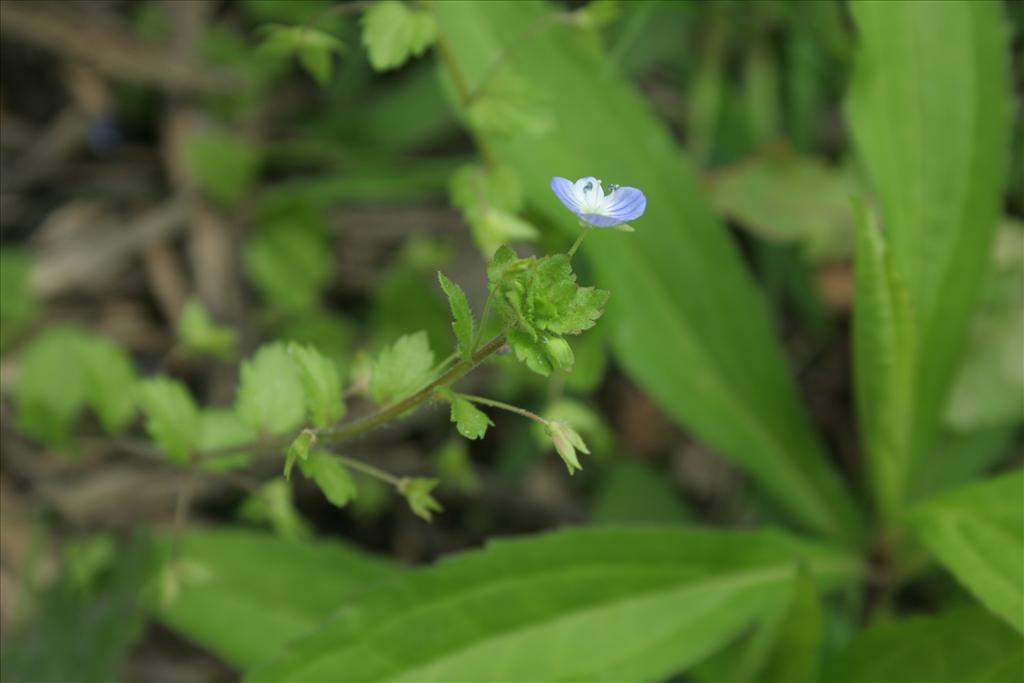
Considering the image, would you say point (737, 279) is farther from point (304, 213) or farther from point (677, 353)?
point (304, 213)

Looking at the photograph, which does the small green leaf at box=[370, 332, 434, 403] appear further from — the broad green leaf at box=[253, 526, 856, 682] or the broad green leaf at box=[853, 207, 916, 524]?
the broad green leaf at box=[853, 207, 916, 524]

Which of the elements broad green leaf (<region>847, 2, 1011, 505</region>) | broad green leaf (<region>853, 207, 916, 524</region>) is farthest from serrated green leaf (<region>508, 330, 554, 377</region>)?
broad green leaf (<region>847, 2, 1011, 505</region>)

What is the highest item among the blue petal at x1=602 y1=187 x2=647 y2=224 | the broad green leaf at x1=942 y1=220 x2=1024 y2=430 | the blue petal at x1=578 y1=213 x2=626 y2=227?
the blue petal at x1=578 y1=213 x2=626 y2=227

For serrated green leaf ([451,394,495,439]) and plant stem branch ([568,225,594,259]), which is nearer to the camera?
plant stem branch ([568,225,594,259])

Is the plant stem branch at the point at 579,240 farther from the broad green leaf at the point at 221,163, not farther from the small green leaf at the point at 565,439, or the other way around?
the broad green leaf at the point at 221,163

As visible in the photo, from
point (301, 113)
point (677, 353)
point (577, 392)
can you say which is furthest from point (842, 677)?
point (301, 113)

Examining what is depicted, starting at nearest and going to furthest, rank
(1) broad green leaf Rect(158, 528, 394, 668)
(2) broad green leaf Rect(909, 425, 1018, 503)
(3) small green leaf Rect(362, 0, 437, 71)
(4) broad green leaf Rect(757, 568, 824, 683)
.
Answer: (3) small green leaf Rect(362, 0, 437, 71)
(4) broad green leaf Rect(757, 568, 824, 683)
(1) broad green leaf Rect(158, 528, 394, 668)
(2) broad green leaf Rect(909, 425, 1018, 503)

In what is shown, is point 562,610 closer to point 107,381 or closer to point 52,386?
point 107,381
